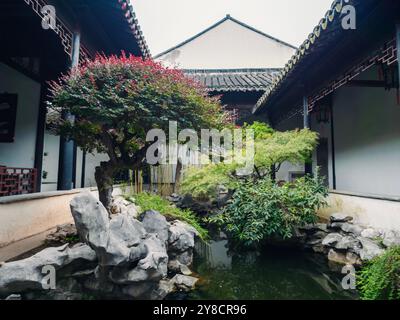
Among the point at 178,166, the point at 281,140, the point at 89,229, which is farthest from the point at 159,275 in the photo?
the point at 178,166

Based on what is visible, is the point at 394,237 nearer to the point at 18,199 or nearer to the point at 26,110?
the point at 18,199

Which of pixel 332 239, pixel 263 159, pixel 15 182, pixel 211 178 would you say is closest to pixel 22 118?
pixel 15 182

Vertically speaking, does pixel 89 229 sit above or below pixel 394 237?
above

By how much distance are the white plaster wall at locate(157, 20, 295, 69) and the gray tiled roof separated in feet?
6.84

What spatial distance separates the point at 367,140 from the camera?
4766mm

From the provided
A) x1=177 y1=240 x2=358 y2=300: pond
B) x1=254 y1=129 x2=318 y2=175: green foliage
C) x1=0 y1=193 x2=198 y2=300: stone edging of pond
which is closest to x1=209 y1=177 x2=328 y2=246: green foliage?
x1=177 y1=240 x2=358 y2=300: pond

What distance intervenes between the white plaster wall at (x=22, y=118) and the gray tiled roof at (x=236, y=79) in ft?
10.8

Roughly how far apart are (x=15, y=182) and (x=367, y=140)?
601 centimetres

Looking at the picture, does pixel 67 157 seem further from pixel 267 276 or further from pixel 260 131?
pixel 260 131

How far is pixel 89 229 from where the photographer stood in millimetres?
1937

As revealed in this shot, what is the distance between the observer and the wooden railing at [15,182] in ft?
11.0

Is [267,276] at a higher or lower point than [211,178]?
lower

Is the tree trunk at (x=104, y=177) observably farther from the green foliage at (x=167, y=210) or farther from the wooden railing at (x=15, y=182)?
the wooden railing at (x=15, y=182)

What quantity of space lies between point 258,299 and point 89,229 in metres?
1.65
